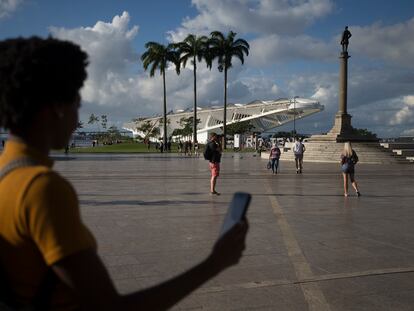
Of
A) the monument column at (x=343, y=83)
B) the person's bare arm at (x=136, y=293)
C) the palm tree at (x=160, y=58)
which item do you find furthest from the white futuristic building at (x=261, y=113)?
the person's bare arm at (x=136, y=293)

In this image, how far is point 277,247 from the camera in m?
6.37

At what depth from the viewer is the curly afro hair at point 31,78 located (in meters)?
1.40

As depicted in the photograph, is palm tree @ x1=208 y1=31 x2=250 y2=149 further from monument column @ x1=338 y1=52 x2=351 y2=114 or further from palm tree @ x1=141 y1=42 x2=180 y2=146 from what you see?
monument column @ x1=338 y1=52 x2=351 y2=114

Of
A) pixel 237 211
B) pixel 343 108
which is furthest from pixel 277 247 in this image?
pixel 343 108

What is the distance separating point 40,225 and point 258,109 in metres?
121

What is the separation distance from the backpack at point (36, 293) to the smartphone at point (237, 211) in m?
0.50

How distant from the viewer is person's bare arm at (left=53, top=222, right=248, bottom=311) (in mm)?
1309

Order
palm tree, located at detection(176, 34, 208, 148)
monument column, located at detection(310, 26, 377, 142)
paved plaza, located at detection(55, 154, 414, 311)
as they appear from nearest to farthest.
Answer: paved plaza, located at detection(55, 154, 414, 311)
monument column, located at detection(310, 26, 377, 142)
palm tree, located at detection(176, 34, 208, 148)

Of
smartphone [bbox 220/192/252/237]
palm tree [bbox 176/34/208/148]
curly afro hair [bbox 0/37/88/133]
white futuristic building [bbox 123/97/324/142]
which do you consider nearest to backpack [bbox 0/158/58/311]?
curly afro hair [bbox 0/37/88/133]

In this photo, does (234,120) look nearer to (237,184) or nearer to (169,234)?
(237,184)

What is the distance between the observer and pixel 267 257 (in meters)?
5.82

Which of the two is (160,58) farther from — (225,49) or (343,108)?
(343,108)

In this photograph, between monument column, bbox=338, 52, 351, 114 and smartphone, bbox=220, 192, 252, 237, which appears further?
monument column, bbox=338, 52, 351, 114

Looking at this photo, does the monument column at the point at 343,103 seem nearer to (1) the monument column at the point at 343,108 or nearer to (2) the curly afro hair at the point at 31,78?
(1) the monument column at the point at 343,108
